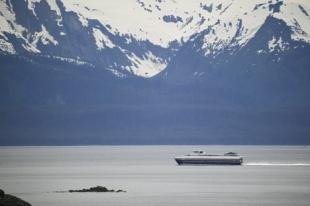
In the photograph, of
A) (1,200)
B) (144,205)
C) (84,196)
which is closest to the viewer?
(1,200)

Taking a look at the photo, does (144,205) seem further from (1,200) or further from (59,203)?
(1,200)

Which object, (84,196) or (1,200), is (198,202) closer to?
(84,196)

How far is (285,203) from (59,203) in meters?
37.5

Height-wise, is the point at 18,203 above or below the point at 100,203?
below

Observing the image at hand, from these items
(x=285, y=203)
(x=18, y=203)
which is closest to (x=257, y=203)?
(x=285, y=203)

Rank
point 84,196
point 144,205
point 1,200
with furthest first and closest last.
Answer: point 84,196
point 144,205
point 1,200

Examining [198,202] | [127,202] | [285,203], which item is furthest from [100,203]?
[285,203]

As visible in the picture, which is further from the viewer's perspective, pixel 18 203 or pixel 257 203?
pixel 257 203

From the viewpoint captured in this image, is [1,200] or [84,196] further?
[84,196]

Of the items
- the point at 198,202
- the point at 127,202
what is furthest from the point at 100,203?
the point at 198,202

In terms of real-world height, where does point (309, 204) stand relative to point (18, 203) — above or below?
above

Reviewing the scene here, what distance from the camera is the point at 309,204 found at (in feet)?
609

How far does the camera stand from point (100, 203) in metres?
186

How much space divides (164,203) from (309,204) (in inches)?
944
